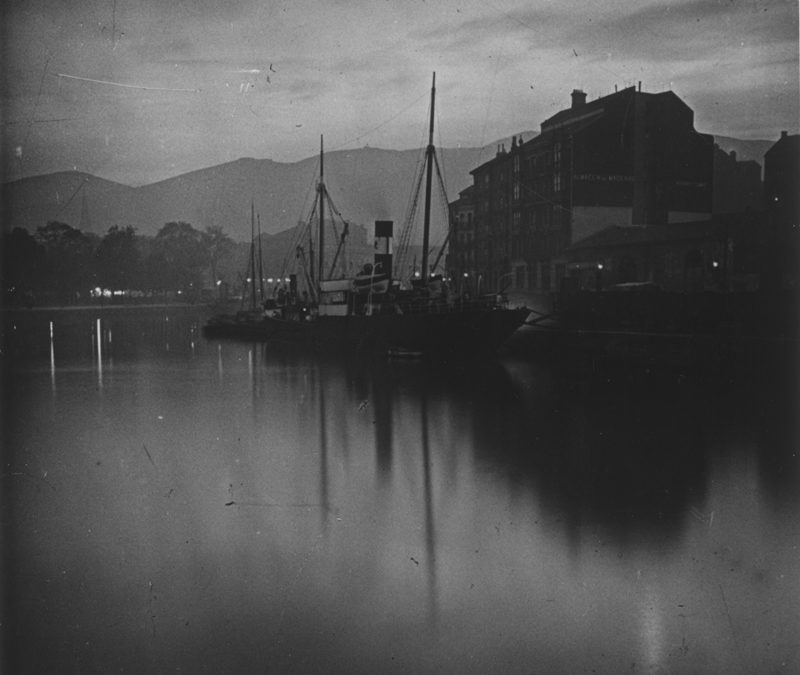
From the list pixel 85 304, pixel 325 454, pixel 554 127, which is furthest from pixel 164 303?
pixel 325 454

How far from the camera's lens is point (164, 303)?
28500 millimetres

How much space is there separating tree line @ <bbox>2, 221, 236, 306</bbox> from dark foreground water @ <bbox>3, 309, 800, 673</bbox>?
136 inches

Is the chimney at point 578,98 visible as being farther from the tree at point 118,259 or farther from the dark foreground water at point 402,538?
the tree at point 118,259

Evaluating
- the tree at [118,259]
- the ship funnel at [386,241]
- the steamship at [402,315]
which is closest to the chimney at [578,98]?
the steamship at [402,315]

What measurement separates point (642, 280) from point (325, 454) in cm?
1040

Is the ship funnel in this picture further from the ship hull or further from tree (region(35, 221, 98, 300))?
tree (region(35, 221, 98, 300))

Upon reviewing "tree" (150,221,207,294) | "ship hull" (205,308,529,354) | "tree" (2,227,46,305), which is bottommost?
"ship hull" (205,308,529,354)

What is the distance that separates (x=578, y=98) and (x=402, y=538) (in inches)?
387

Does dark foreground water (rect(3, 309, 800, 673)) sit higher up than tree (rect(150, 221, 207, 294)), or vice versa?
tree (rect(150, 221, 207, 294))

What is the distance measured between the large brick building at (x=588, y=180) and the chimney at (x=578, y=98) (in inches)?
1.1

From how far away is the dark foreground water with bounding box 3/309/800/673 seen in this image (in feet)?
9.18

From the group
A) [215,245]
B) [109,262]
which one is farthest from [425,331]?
[215,245]

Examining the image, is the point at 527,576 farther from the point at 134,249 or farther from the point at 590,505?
the point at 134,249

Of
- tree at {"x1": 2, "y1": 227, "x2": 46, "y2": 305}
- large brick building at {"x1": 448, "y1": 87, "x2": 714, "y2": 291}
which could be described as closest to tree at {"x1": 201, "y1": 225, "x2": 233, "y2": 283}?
tree at {"x1": 2, "y1": 227, "x2": 46, "y2": 305}
